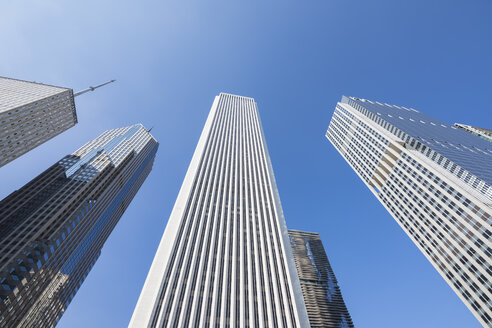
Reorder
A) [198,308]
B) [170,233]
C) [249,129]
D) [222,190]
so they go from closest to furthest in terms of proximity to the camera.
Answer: [198,308], [170,233], [222,190], [249,129]

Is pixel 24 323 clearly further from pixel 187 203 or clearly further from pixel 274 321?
pixel 274 321

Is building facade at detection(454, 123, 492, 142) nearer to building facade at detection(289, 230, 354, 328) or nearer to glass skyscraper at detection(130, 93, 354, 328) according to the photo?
building facade at detection(289, 230, 354, 328)

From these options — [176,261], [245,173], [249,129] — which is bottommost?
[176,261]

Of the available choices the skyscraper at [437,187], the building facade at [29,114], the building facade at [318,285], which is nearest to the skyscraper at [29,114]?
the building facade at [29,114]

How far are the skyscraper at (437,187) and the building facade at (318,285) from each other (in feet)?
160

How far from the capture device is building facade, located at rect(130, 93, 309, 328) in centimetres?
4856

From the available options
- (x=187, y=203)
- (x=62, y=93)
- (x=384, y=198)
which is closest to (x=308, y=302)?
(x=384, y=198)

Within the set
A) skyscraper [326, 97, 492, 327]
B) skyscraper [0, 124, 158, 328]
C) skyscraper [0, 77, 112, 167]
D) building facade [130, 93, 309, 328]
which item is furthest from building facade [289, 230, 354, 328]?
skyscraper [0, 77, 112, 167]

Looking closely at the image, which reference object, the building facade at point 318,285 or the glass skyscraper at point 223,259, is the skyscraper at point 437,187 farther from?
the glass skyscraper at point 223,259

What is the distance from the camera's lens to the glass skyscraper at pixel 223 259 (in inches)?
1912

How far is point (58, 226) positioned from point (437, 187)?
146m

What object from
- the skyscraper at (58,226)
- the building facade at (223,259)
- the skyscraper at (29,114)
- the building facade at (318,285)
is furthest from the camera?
the building facade at (318,285)

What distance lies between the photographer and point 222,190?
8925 cm

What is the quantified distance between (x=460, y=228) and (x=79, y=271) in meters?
155
